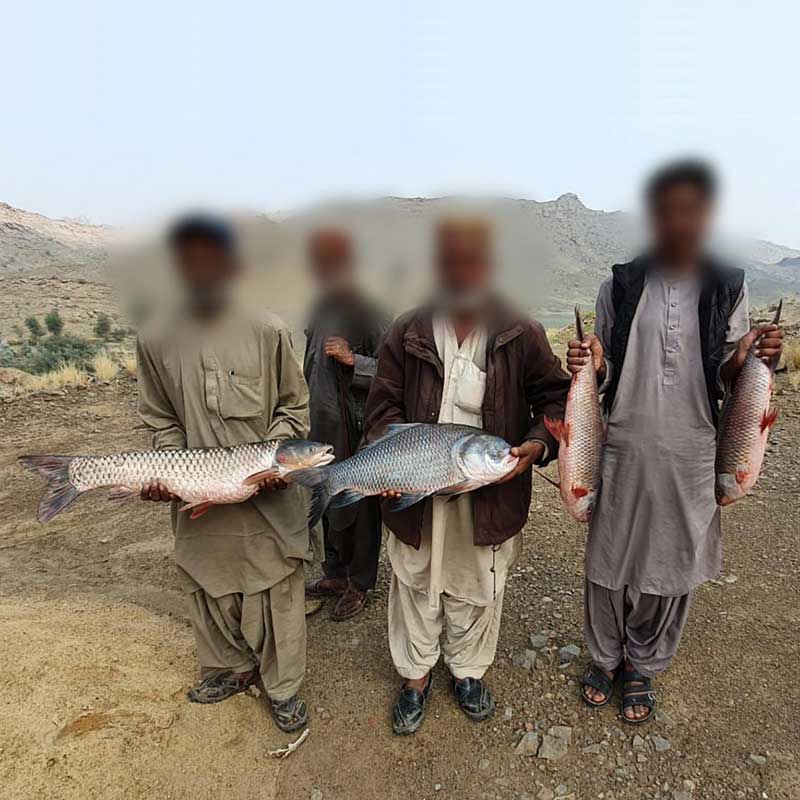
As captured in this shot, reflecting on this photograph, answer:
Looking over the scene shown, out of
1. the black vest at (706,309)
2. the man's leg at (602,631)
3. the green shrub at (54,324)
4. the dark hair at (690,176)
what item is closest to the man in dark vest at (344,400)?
the black vest at (706,309)

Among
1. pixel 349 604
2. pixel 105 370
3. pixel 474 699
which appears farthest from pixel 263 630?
pixel 105 370

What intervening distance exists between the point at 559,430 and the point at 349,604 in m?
2.27

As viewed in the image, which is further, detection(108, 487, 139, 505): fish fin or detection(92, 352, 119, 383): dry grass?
detection(92, 352, 119, 383): dry grass

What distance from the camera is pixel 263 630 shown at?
9.67 feet

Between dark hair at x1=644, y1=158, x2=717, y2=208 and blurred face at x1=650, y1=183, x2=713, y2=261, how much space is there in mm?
12

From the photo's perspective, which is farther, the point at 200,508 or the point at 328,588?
the point at 328,588

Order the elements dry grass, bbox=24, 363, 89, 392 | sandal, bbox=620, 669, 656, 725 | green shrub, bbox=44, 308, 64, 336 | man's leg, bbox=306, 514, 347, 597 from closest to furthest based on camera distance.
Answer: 1. sandal, bbox=620, 669, 656, 725
2. man's leg, bbox=306, 514, 347, 597
3. dry grass, bbox=24, 363, 89, 392
4. green shrub, bbox=44, 308, 64, 336

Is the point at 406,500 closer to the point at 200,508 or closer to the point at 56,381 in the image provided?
the point at 200,508

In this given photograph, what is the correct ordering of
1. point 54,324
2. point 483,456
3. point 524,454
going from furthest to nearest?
point 54,324 → point 524,454 → point 483,456

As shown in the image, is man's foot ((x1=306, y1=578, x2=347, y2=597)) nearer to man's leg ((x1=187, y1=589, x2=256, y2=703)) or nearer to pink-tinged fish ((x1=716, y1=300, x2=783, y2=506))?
man's leg ((x1=187, y1=589, x2=256, y2=703))

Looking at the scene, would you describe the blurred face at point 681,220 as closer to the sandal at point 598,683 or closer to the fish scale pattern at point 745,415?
the fish scale pattern at point 745,415

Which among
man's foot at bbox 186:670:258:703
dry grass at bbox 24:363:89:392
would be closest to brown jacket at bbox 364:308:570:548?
man's foot at bbox 186:670:258:703

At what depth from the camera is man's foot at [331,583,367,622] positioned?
154 inches

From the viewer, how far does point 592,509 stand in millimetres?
2781
